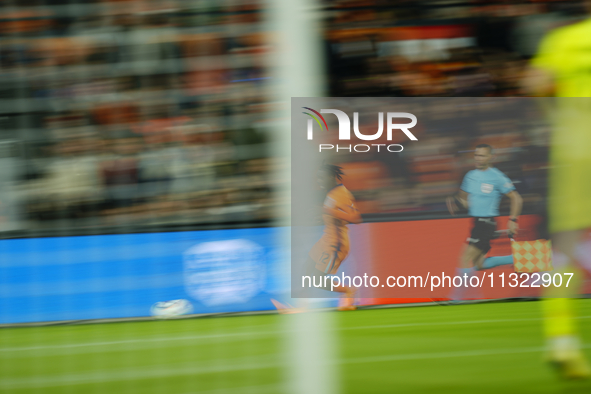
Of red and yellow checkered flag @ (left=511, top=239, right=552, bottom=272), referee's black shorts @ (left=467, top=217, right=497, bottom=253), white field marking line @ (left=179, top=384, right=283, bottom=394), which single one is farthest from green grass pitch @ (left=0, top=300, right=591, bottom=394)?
referee's black shorts @ (left=467, top=217, right=497, bottom=253)

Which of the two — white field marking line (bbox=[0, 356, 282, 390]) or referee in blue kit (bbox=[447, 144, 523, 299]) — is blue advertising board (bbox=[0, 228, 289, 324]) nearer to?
white field marking line (bbox=[0, 356, 282, 390])

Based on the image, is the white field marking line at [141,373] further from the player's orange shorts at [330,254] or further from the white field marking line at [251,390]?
the player's orange shorts at [330,254]

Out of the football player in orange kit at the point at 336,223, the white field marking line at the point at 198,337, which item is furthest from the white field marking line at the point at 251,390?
the football player in orange kit at the point at 336,223

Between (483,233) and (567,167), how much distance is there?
2220 millimetres

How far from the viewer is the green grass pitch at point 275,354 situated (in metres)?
2.46

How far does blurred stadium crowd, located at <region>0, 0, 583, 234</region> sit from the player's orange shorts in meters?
0.36

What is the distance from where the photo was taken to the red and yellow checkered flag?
13.8 feet

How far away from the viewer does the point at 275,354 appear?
298cm

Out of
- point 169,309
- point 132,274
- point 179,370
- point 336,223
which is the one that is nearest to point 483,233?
point 336,223

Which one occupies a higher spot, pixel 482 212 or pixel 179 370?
pixel 482 212

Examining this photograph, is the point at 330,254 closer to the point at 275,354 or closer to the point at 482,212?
the point at 275,354

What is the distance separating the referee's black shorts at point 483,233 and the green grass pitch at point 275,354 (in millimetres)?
411

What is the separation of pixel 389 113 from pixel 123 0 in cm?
204


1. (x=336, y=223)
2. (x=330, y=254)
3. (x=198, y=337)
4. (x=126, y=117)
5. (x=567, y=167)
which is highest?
(x=126, y=117)
